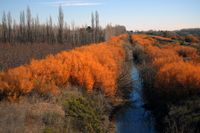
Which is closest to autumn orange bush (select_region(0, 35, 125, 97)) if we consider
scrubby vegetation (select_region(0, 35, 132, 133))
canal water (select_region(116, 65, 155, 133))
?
scrubby vegetation (select_region(0, 35, 132, 133))

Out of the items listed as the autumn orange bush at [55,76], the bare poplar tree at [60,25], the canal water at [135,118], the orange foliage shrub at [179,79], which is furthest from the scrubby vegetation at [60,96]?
the bare poplar tree at [60,25]

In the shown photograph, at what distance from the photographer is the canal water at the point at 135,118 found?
54.3ft

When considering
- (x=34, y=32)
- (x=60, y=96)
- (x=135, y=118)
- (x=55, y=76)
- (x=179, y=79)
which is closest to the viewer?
(x=60, y=96)

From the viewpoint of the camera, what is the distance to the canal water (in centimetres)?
1656

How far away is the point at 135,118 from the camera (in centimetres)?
1852

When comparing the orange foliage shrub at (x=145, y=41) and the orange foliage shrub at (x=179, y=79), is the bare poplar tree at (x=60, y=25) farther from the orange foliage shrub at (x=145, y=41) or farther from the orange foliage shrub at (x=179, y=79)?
the orange foliage shrub at (x=179, y=79)

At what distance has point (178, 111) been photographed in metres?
15.5

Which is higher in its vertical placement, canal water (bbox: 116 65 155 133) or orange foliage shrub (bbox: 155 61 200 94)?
orange foliage shrub (bbox: 155 61 200 94)

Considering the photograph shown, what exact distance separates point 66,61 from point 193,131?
33.1 feet

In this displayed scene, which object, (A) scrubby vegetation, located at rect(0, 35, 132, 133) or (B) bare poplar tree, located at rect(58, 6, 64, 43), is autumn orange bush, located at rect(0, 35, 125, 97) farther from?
(B) bare poplar tree, located at rect(58, 6, 64, 43)

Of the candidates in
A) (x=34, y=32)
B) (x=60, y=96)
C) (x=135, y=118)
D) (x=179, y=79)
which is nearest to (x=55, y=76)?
(x=60, y=96)

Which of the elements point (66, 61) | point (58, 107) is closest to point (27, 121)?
point (58, 107)

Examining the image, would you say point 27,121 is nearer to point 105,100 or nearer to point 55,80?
point 55,80

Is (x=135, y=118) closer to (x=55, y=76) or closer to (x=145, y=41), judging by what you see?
(x=55, y=76)
